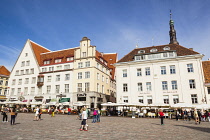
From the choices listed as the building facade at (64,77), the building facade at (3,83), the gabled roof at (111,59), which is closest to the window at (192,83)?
the building facade at (64,77)

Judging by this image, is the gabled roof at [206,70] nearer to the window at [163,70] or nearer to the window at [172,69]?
the window at [172,69]

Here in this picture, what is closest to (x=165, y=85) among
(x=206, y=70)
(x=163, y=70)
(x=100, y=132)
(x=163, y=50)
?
(x=163, y=70)

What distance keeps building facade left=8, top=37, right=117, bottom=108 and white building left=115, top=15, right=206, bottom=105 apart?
8.30m

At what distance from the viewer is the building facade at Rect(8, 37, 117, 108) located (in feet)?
140

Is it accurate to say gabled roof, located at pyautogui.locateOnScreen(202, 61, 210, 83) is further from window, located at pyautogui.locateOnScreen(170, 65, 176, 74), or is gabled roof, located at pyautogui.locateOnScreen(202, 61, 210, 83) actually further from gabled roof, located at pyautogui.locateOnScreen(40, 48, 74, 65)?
gabled roof, located at pyautogui.locateOnScreen(40, 48, 74, 65)

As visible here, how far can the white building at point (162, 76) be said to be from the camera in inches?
1286

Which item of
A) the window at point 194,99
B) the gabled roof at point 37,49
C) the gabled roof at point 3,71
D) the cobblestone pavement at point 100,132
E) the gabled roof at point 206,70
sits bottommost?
the cobblestone pavement at point 100,132

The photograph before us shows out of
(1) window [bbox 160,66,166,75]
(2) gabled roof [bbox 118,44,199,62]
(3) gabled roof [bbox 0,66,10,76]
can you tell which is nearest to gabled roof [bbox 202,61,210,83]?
(2) gabled roof [bbox 118,44,199,62]

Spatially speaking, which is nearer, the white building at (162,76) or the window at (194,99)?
the window at (194,99)

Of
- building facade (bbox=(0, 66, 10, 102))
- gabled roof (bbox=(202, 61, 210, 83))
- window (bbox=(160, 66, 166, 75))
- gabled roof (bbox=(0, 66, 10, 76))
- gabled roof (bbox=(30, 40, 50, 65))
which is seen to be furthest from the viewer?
gabled roof (bbox=(0, 66, 10, 76))

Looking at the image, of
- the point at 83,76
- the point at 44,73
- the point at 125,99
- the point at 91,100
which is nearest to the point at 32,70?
the point at 44,73

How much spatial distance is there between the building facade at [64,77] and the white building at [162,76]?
8.30m

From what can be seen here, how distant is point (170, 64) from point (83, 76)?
21.4 meters

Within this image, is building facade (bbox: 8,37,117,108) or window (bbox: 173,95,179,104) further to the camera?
building facade (bbox: 8,37,117,108)
